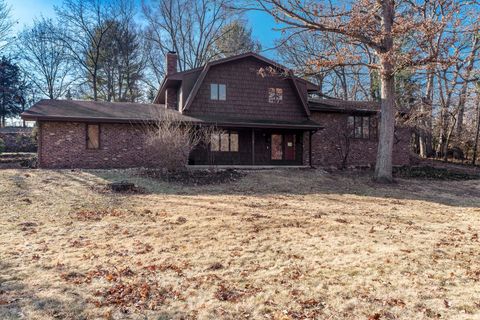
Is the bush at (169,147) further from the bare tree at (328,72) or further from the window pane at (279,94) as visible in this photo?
the bare tree at (328,72)

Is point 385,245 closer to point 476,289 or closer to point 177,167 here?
point 476,289

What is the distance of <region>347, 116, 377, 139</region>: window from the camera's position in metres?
19.8

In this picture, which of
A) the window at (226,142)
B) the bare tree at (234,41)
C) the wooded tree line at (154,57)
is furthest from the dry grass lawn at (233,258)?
the bare tree at (234,41)

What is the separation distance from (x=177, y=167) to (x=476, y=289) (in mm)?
10844

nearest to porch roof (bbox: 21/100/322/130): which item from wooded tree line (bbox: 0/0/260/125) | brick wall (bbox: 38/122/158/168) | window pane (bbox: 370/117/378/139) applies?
brick wall (bbox: 38/122/158/168)

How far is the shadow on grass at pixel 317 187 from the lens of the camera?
1111 centimetres

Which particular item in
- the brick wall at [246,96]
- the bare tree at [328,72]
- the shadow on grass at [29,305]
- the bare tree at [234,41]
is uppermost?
the bare tree at [234,41]

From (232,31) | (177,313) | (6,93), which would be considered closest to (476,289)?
(177,313)

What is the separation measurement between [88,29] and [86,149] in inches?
722

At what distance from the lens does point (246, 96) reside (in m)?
18.1

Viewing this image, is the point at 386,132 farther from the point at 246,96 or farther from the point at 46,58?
the point at 46,58

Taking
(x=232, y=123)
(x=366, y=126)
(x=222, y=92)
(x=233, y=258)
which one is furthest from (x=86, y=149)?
(x=366, y=126)

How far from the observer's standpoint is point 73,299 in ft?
11.9

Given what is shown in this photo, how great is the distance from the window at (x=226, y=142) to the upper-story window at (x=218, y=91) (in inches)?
73.9
